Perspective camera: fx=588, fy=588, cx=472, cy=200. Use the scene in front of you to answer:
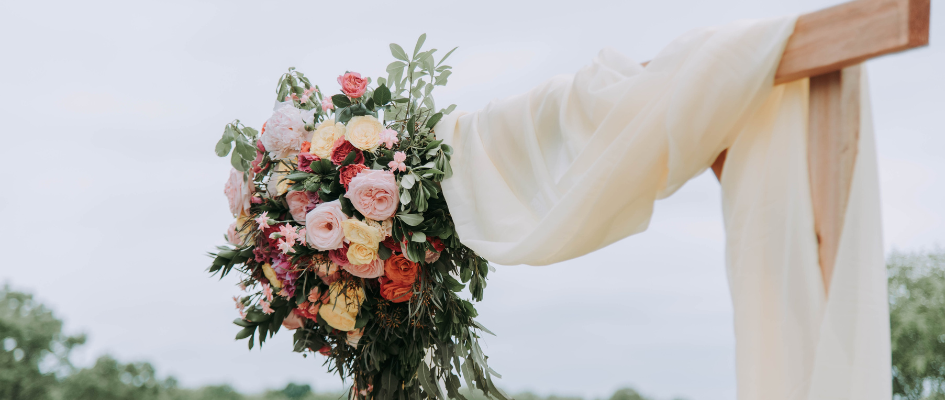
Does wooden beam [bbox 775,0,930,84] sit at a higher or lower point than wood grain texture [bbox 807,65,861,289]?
higher

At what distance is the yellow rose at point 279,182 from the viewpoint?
→ 188cm

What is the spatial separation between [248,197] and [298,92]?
0.41 metres

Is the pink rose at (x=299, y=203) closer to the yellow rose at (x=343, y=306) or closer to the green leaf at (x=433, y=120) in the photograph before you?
the yellow rose at (x=343, y=306)

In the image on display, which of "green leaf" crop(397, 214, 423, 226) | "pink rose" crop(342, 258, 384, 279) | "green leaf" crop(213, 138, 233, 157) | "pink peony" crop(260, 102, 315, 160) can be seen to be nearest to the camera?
"green leaf" crop(397, 214, 423, 226)

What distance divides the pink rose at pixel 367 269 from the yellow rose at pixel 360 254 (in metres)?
0.06

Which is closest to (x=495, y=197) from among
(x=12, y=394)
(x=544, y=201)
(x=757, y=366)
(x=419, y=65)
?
(x=544, y=201)

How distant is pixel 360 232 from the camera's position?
171 centimetres

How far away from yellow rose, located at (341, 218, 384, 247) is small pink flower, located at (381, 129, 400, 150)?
25 cm

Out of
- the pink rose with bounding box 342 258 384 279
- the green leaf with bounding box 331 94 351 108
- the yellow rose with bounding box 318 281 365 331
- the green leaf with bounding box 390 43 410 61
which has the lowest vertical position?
the yellow rose with bounding box 318 281 365 331

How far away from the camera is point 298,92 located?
2090mm

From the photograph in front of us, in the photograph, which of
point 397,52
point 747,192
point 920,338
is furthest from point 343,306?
point 920,338

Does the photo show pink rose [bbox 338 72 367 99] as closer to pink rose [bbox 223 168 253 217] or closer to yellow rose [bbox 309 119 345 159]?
yellow rose [bbox 309 119 345 159]

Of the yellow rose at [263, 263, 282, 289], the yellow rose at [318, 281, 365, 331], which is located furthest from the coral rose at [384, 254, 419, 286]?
the yellow rose at [263, 263, 282, 289]

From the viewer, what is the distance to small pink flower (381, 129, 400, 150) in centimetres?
176
